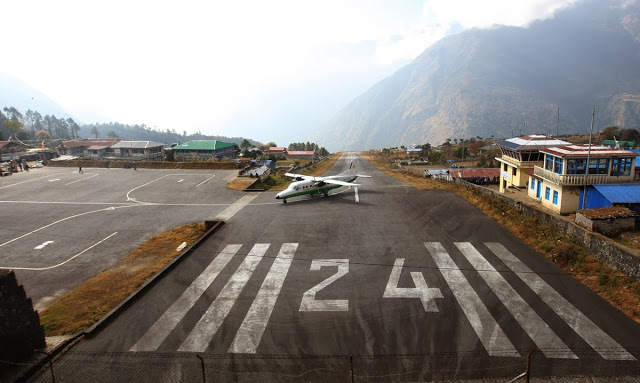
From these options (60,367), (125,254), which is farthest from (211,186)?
(60,367)

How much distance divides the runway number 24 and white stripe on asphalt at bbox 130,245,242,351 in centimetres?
683

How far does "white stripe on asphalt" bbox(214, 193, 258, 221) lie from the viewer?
39.8 metres

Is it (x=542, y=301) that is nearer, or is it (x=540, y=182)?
(x=542, y=301)

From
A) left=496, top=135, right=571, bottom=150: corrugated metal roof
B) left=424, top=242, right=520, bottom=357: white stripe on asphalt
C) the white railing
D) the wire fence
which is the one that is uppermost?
left=496, top=135, right=571, bottom=150: corrugated metal roof

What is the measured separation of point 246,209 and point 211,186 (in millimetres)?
19807

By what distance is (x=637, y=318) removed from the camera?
18812mm

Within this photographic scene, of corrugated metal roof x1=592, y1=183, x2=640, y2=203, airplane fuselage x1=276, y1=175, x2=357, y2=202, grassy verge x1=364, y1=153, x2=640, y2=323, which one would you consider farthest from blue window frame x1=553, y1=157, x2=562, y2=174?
airplane fuselage x1=276, y1=175, x2=357, y2=202

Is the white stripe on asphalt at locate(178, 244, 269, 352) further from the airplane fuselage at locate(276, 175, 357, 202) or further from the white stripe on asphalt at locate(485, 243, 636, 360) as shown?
the white stripe on asphalt at locate(485, 243, 636, 360)

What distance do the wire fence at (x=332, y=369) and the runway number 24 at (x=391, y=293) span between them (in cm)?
429

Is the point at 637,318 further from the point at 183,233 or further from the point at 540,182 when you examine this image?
the point at 183,233

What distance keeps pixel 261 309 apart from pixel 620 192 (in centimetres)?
3515

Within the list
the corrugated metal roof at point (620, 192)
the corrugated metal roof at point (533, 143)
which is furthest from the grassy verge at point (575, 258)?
the corrugated metal roof at point (533, 143)

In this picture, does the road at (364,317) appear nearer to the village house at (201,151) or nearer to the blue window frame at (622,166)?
the blue window frame at (622,166)

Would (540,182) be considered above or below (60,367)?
above
